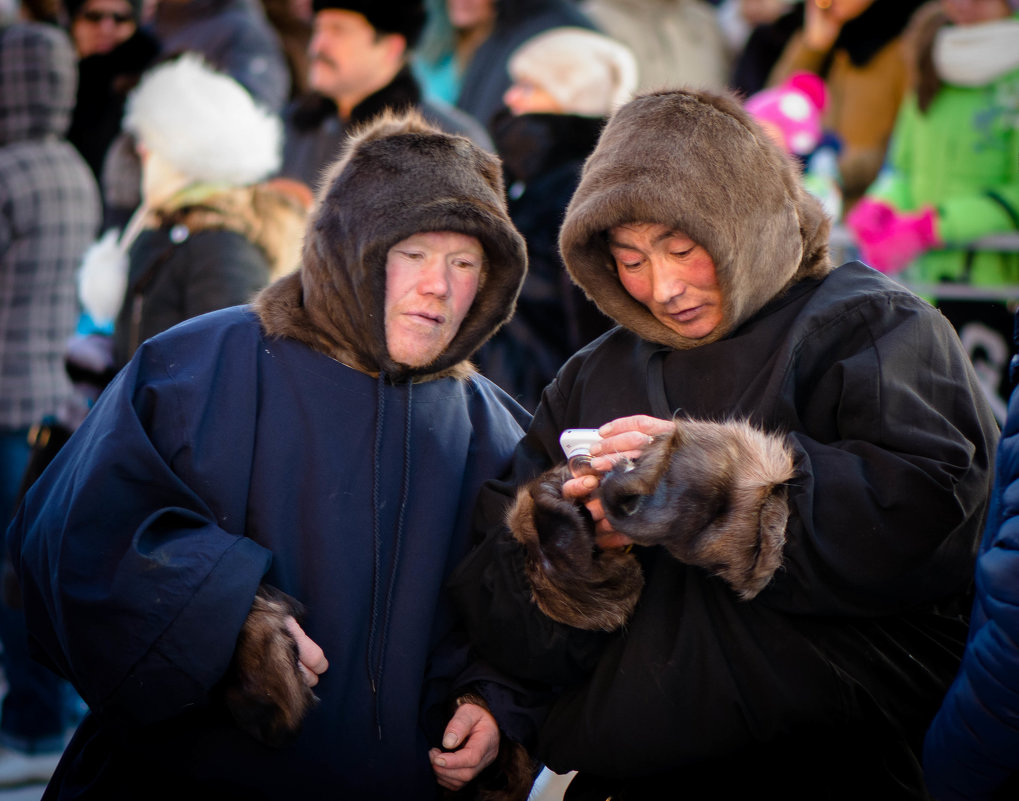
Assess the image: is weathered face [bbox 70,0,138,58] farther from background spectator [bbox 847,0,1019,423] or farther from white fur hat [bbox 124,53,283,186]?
background spectator [bbox 847,0,1019,423]

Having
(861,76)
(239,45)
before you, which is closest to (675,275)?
(861,76)

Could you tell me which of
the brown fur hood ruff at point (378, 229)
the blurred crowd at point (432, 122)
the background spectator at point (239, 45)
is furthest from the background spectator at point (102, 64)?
the brown fur hood ruff at point (378, 229)

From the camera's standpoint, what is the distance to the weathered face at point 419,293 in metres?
2.52

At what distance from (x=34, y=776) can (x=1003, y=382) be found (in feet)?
13.1

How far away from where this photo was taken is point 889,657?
6.69 feet

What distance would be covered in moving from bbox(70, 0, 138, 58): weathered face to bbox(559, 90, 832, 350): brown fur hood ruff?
18.1ft

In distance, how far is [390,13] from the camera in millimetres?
5266

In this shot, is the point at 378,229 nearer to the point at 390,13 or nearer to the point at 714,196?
the point at 714,196

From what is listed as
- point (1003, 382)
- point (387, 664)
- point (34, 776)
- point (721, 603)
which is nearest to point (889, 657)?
point (721, 603)

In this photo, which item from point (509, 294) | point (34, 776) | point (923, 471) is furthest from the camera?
point (34, 776)

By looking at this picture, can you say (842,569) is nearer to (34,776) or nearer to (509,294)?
(509,294)

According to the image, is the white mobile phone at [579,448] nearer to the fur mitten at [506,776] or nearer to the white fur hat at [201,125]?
the fur mitten at [506,776]

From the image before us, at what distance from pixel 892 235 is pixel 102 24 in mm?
5003

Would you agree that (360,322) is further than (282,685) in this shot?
Yes
